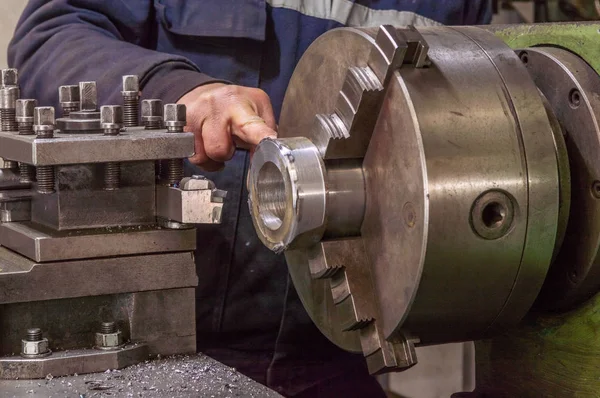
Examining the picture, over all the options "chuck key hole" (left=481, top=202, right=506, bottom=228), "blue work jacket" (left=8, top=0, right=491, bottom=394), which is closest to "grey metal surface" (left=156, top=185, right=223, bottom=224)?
"chuck key hole" (left=481, top=202, right=506, bottom=228)

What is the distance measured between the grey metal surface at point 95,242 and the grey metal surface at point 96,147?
9 cm

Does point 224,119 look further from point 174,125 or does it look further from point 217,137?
point 174,125

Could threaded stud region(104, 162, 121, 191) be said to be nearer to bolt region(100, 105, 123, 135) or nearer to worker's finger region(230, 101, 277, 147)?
bolt region(100, 105, 123, 135)

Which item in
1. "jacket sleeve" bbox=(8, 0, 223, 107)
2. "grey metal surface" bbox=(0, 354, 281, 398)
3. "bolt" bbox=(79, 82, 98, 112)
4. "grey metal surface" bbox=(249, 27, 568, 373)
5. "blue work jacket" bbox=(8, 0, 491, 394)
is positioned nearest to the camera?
"grey metal surface" bbox=(249, 27, 568, 373)

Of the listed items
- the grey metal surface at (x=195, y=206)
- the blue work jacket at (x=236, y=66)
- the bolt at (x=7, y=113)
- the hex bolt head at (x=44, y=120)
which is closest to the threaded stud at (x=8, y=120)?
the bolt at (x=7, y=113)

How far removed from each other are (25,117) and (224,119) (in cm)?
31

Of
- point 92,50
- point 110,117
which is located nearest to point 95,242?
point 110,117

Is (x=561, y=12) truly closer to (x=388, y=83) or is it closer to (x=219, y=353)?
(x=219, y=353)

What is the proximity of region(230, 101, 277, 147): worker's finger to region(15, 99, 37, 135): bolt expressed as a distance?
0.29 m

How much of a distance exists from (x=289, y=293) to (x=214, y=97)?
0.44m

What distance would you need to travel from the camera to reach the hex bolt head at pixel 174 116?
1.00 m

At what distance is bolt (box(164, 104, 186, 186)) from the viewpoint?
100cm

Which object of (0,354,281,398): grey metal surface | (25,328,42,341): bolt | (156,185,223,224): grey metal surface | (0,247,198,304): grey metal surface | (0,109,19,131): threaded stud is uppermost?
(0,109,19,131): threaded stud

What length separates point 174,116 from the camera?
1006 mm
